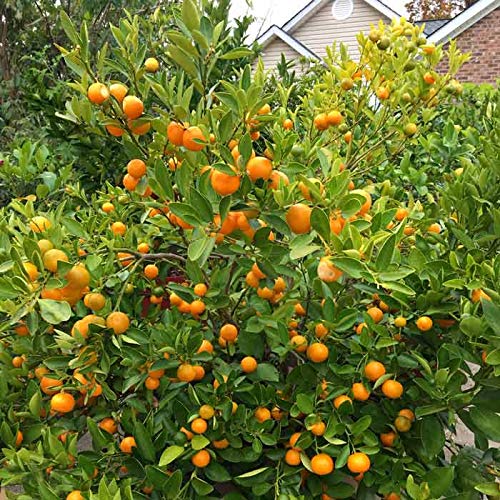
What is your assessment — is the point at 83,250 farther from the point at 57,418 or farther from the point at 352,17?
the point at 352,17

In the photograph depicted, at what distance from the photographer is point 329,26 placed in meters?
14.9

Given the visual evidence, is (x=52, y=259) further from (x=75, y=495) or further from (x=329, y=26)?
(x=329, y=26)

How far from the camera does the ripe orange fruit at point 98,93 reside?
3.09 feet

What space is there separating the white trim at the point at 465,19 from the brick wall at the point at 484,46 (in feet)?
0.32

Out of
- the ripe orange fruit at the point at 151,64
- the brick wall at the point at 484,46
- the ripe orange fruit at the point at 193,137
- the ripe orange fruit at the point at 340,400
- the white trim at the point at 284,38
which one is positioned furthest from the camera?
the white trim at the point at 284,38

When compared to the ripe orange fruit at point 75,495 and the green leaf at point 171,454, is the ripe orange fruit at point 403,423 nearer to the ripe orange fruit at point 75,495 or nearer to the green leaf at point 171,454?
the green leaf at point 171,454

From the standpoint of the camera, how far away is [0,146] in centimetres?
482

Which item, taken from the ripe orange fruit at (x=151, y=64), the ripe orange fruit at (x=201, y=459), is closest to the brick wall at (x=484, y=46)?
the ripe orange fruit at (x=151, y=64)

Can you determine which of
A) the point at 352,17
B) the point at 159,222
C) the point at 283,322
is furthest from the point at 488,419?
the point at 352,17

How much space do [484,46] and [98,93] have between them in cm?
1242

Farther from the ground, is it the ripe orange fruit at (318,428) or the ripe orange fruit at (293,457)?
the ripe orange fruit at (318,428)

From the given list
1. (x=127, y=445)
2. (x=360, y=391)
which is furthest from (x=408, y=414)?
(x=127, y=445)

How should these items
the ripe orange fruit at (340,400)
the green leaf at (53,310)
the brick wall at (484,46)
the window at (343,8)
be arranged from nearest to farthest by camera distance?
the green leaf at (53,310)
the ripe orange fruit at (340,400)
the brick wall at (484,46)
the window at (343,8)

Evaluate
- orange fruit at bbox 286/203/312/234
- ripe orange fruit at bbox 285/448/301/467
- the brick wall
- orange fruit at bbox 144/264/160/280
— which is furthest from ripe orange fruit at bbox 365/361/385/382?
the brick wall
